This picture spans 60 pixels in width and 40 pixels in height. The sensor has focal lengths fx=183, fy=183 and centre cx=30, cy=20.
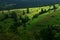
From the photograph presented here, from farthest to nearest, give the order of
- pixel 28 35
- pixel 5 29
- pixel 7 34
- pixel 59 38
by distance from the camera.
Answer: pixel 5 29 < pixel 7 34 < pixel 28 35 < pixel 59 38

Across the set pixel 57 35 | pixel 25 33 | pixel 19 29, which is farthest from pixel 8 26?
pixel 57 35

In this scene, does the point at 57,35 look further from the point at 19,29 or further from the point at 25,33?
the point at 19,29

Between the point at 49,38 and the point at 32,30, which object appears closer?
the point at 49,38

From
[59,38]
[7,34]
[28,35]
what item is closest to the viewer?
[59,38]

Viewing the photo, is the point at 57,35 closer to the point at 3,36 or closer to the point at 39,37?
the point at 39,37

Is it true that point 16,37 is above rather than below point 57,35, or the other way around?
below

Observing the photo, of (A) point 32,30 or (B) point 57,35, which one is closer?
(B) point 57,35

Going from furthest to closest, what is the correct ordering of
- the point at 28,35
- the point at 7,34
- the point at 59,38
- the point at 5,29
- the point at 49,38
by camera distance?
the point at 5,29 → the point at 7,34 → the point at 28,35 → the point at 49,38 → the point at 59,38

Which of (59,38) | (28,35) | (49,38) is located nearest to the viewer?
(59,38)

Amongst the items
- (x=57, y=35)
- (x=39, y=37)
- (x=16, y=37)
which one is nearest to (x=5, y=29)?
(x=16, y=37)
